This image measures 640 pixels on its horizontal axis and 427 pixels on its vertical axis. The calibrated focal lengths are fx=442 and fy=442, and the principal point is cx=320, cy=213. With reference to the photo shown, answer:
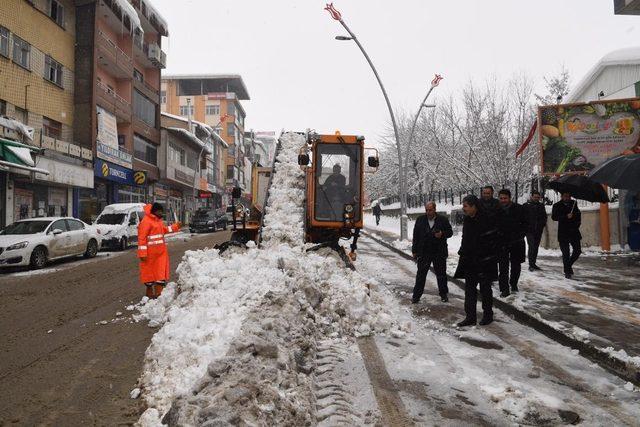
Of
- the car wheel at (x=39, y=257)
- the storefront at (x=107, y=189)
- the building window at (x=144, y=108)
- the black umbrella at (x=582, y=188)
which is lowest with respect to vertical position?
the car wheel at (x=39, y=257)

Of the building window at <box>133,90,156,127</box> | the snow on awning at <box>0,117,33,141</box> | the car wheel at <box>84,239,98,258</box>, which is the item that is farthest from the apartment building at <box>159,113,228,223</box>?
the car wheel at <box>84,239,98,258</box>

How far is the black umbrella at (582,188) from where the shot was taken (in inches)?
385

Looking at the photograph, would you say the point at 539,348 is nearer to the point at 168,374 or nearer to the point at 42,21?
the point at 168,374

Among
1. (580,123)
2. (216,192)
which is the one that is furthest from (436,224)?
(216,192)

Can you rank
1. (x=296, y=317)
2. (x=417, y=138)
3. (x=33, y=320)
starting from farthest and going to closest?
(x=417, y=138) → (x=33, y=320) → (x=296, y=317)

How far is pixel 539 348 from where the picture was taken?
523 centimetres

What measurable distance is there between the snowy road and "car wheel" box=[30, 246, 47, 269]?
11.0m

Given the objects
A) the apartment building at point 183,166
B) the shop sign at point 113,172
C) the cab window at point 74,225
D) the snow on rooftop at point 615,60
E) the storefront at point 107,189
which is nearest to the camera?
the cab window at point 74,225

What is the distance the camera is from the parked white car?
38.8ft

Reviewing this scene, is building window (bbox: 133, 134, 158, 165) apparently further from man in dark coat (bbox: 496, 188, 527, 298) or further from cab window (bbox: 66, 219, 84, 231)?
man in dark coat (bbox: 496, 188, 527, 298)

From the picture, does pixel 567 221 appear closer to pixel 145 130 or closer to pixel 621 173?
pixel 621 173

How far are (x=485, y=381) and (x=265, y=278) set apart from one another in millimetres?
3127

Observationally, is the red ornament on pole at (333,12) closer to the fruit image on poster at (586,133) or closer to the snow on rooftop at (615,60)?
the fruit image on poster at (586,133)

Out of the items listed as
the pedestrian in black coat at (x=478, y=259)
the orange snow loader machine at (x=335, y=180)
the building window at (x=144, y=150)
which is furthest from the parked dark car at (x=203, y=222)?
the pedestrian in black coat at (x=478, y=259)
